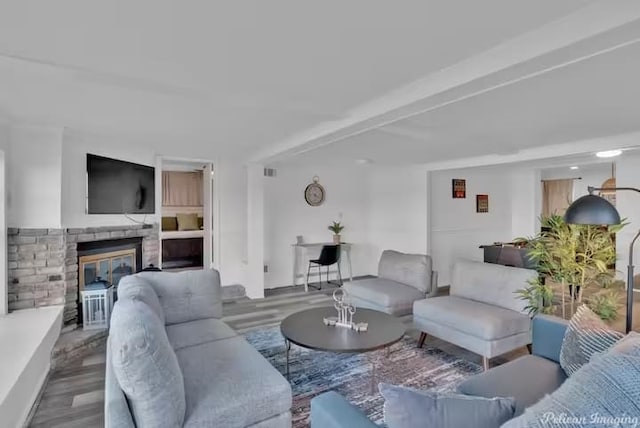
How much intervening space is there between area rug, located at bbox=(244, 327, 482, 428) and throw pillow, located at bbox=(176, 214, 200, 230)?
4.35 m

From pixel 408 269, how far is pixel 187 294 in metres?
2.47

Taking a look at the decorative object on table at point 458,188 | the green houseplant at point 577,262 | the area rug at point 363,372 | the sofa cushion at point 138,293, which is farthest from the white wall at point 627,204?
the sofa cushion at point 138,293

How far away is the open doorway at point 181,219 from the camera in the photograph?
7035 mm

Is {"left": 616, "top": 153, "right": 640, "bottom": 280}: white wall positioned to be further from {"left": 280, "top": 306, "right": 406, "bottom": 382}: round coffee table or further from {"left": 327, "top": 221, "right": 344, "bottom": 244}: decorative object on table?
{"left": 280, "top": 306, "right": 406, "bottom": 382}: round coffee table

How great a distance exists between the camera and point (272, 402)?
189cm

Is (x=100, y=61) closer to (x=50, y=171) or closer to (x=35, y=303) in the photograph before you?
(x=50, y=171)

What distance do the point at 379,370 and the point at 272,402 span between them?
1.39 meters

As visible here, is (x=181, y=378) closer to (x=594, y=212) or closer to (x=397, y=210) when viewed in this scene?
(x=594, y=212)

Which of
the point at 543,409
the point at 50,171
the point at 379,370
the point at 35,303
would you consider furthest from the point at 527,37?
the point at 35,303

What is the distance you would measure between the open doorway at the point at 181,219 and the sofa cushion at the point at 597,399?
652cm

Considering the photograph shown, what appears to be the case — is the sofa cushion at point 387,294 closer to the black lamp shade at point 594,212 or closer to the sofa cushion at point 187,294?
the sofa cushion at point 187,294

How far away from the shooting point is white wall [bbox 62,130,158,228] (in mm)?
3697

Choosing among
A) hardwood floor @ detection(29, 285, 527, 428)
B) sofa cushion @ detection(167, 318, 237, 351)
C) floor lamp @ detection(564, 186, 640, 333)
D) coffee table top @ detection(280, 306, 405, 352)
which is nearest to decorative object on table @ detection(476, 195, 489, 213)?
hardwood floor @ detection(29, 285, 527, 428)

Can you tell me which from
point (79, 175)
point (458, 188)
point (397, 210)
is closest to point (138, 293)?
point (79, 175)
